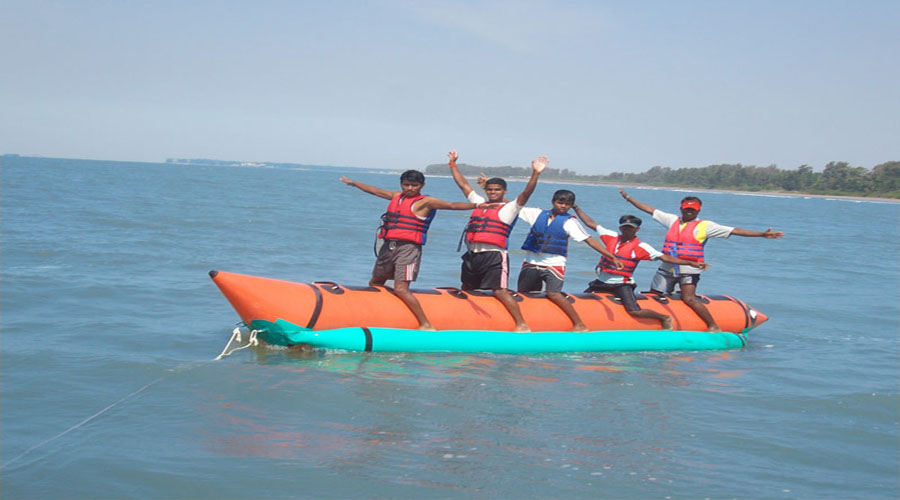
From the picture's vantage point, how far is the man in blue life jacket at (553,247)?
278 inches

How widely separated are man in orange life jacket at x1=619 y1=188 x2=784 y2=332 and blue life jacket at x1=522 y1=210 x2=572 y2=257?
107 centimetres

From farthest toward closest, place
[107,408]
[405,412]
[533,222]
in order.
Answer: [533,222]
[405,412]
[107,408]

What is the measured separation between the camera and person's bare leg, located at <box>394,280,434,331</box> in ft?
22.6

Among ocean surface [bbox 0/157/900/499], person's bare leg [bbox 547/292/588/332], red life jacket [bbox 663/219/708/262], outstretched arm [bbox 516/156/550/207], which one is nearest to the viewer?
ocean surface [bbox 0/157/900/499]

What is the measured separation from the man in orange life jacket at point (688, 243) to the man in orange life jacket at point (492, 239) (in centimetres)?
159

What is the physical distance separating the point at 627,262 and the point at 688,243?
728mm

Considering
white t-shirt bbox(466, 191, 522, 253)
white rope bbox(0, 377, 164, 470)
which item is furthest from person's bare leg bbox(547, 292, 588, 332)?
white rope bbox(0, 377, 164, 470)

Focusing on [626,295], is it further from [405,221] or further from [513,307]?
[405,221]

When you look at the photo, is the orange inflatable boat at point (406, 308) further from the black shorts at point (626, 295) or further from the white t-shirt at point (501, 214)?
the white t-shirt at point (501, 214)

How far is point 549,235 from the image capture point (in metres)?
7.17

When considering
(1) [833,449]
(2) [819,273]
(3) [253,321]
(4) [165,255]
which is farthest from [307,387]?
(2) [819,273]

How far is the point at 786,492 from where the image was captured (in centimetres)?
437

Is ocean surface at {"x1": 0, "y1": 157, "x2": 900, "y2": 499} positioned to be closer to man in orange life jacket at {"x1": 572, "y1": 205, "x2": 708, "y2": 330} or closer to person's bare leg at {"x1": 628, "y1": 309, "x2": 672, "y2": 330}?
person's bare leg at {"x1": 628, "y1": 309, "x2": 672, "y2": 330}

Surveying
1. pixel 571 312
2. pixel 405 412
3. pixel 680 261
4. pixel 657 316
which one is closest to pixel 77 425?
pixel 405 412
